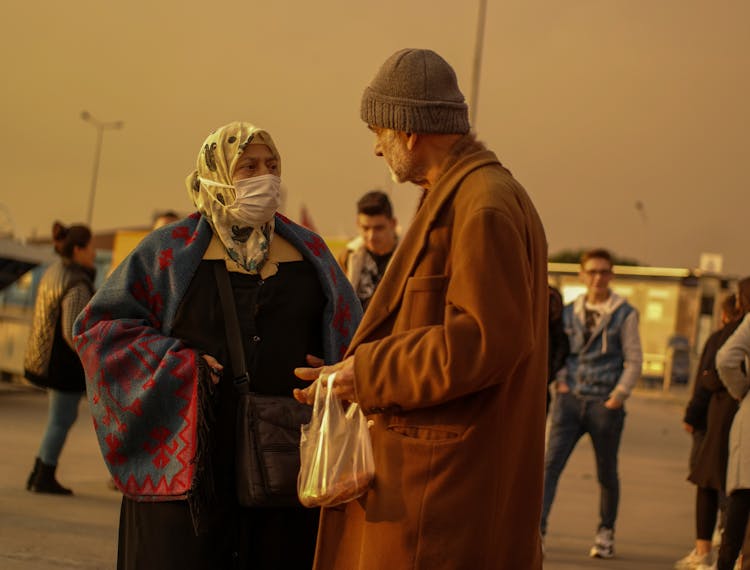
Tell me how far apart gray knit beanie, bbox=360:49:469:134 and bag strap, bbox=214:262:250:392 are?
1082 millimetres

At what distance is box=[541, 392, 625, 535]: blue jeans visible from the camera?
854 cm

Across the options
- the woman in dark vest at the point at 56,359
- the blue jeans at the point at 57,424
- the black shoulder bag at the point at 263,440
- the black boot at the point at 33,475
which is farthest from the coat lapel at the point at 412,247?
the black boot at the point at 33,475

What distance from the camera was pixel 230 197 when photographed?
4.38 meters

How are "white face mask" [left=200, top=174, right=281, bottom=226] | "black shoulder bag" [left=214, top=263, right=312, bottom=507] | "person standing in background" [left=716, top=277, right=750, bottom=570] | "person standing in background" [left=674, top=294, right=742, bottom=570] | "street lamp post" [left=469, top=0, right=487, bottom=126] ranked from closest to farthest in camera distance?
"black shoulder bag" [left=214, top=263, right=312, bottom=507] → "white face mask" [left=200, top=174, right=281, bottom=226] → "person standing in background" [left=716, top=277, right=750, bottom=570] → "person standing in background" [left=674, top=294, right=742, bottom=570] → "street lamp post" [left=469, top=0, right=487, bottom=126]

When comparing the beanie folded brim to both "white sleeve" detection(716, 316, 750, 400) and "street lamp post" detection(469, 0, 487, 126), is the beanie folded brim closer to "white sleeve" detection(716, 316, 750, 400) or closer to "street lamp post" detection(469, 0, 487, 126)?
"white sleeve" detection(716, 316, 750, 400)

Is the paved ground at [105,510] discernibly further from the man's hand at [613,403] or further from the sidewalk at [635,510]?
the man's hand at [613,403]

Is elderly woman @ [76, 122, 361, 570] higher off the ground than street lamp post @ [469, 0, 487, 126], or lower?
lower

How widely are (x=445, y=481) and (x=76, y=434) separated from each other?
11.4 metres

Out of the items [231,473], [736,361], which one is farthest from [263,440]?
[736,361]

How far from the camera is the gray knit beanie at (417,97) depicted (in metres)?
3.31

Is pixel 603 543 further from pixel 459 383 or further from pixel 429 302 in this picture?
pixel 459 383

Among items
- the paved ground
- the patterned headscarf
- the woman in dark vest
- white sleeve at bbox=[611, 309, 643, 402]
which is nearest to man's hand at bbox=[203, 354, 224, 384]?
the patterned headscarf

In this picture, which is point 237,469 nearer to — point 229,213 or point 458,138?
point 229,213

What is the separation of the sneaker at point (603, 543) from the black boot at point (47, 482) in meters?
3.84
